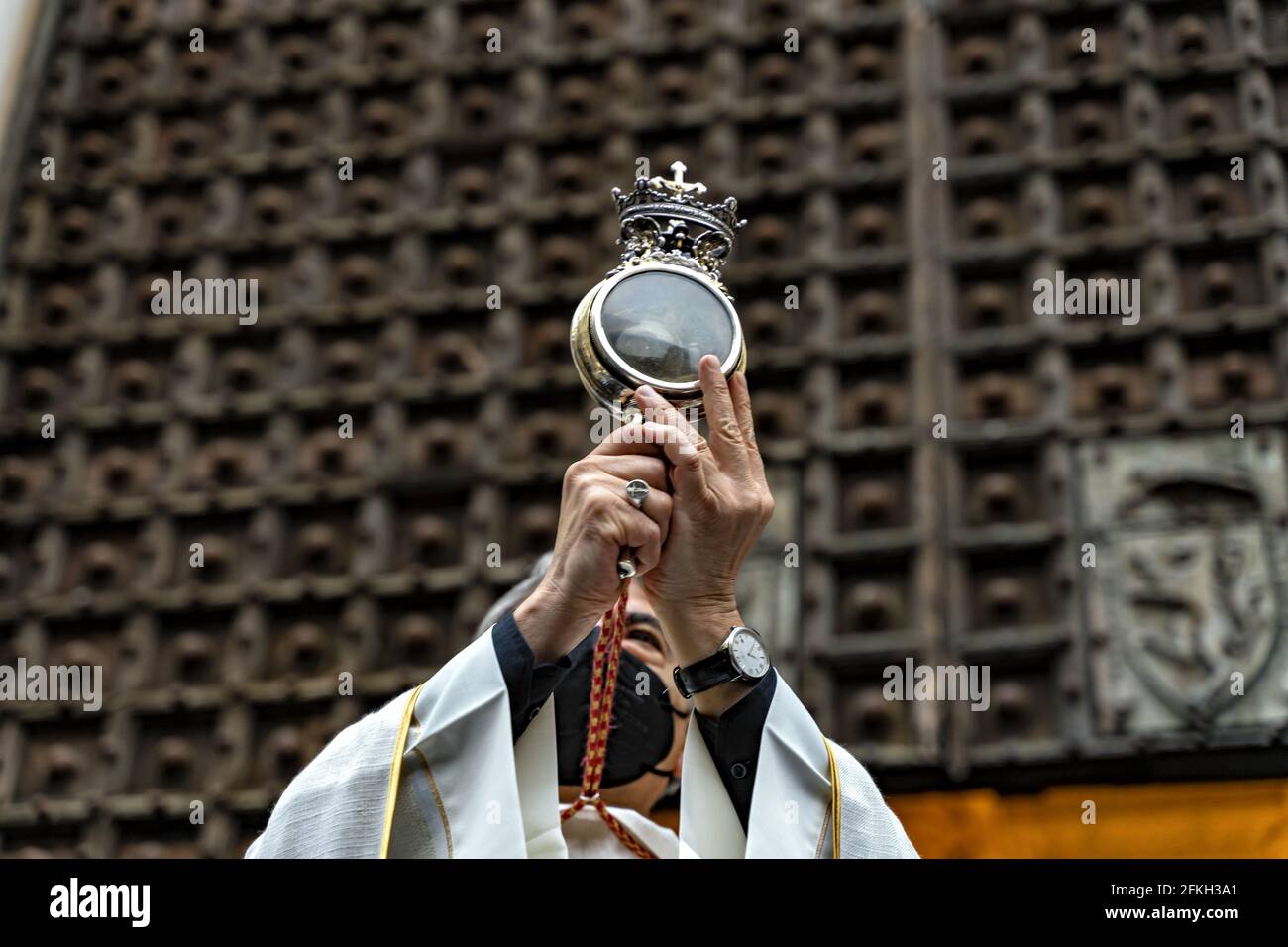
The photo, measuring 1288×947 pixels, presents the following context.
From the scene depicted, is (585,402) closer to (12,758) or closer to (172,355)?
(172,355)

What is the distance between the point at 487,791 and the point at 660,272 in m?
0.75

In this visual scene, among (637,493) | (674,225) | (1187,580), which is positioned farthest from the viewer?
(1187,580)

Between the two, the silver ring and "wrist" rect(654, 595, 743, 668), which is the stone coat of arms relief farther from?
the silver ring

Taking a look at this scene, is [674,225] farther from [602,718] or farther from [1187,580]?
[1187,580]

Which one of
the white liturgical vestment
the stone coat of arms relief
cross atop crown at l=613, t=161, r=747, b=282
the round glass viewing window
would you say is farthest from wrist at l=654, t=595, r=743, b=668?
the stone coat of arms relief

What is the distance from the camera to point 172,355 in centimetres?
612

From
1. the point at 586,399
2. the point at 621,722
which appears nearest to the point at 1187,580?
the point at 586,399

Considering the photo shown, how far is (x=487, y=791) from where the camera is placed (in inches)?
91.4

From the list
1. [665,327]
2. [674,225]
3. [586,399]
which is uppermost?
[586,399]

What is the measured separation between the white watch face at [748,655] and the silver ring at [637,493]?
0.88ft

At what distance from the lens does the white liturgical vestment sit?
7.62 ft

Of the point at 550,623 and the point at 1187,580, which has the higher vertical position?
the point at 1187,580

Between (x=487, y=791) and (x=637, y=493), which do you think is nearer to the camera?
(x=637, y=493)
